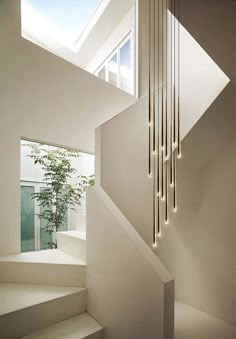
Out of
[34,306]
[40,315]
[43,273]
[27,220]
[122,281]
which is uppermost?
[27,220]

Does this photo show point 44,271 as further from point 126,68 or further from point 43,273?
point 126,68

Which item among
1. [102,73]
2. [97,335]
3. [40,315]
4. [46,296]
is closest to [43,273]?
[46,296]

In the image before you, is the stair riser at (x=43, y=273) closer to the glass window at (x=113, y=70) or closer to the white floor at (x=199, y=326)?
the white floor at (x=199, y=326)

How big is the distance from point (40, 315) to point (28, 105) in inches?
104

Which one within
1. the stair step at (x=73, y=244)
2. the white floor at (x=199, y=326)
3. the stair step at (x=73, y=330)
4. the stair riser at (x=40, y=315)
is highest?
the stair step at (x=73, y=244)

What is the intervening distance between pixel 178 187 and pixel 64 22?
158 inches

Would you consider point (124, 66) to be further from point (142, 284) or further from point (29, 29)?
A: point (142, 284)

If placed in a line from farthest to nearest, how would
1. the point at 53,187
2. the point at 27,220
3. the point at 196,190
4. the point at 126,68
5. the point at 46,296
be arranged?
1. the point at 126,68
2. the point at 53,187
3. the point at 27,220
4. the point at 196,190
5. the point at 46,296

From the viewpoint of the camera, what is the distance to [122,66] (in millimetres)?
5570

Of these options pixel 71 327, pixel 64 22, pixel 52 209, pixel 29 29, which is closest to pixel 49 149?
pixel 52 209

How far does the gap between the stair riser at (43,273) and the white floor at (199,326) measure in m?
1.39

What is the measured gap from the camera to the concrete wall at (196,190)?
10.8 ft

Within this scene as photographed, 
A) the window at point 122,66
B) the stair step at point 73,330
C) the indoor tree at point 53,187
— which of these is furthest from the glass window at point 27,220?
the window at point 122,66

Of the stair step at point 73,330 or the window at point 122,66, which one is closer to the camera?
the stair step at point 73,330
